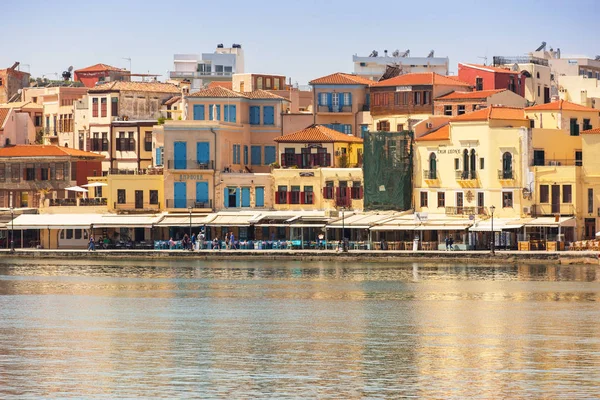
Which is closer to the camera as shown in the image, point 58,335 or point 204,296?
point 58,335

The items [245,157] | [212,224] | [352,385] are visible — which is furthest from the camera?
[245,157]

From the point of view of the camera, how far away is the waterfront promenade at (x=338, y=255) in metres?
84.0

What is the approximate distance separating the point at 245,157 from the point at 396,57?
42683 millimetres

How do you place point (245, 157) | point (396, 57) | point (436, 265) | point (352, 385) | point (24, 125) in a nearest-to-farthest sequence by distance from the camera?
1. point (352, 385)
2. point (436, 265)
3. point (245, 157)
4. point (24, 125)
5. point (396, 57)

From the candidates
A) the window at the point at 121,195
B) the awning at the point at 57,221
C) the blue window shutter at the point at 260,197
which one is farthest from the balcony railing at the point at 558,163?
the awning at the point at 57,221

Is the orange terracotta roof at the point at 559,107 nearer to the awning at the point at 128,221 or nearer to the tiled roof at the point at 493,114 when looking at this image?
the tiled roof at the point at 493,114

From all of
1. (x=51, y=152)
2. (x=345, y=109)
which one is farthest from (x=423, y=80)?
(x=51, y=152)

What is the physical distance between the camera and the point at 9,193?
347 ft

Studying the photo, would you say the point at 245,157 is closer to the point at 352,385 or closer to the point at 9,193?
the point at 9,193

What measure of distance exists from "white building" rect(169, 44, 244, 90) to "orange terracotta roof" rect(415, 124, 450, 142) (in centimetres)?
5036

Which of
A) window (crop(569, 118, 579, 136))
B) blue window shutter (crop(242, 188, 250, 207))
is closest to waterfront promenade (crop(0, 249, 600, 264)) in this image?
blue window shutter (crop(242, 188, 250, 207))

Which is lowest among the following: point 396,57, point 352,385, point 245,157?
point 352,385

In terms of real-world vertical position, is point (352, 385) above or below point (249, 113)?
below

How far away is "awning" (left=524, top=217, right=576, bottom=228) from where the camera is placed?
86438mm
